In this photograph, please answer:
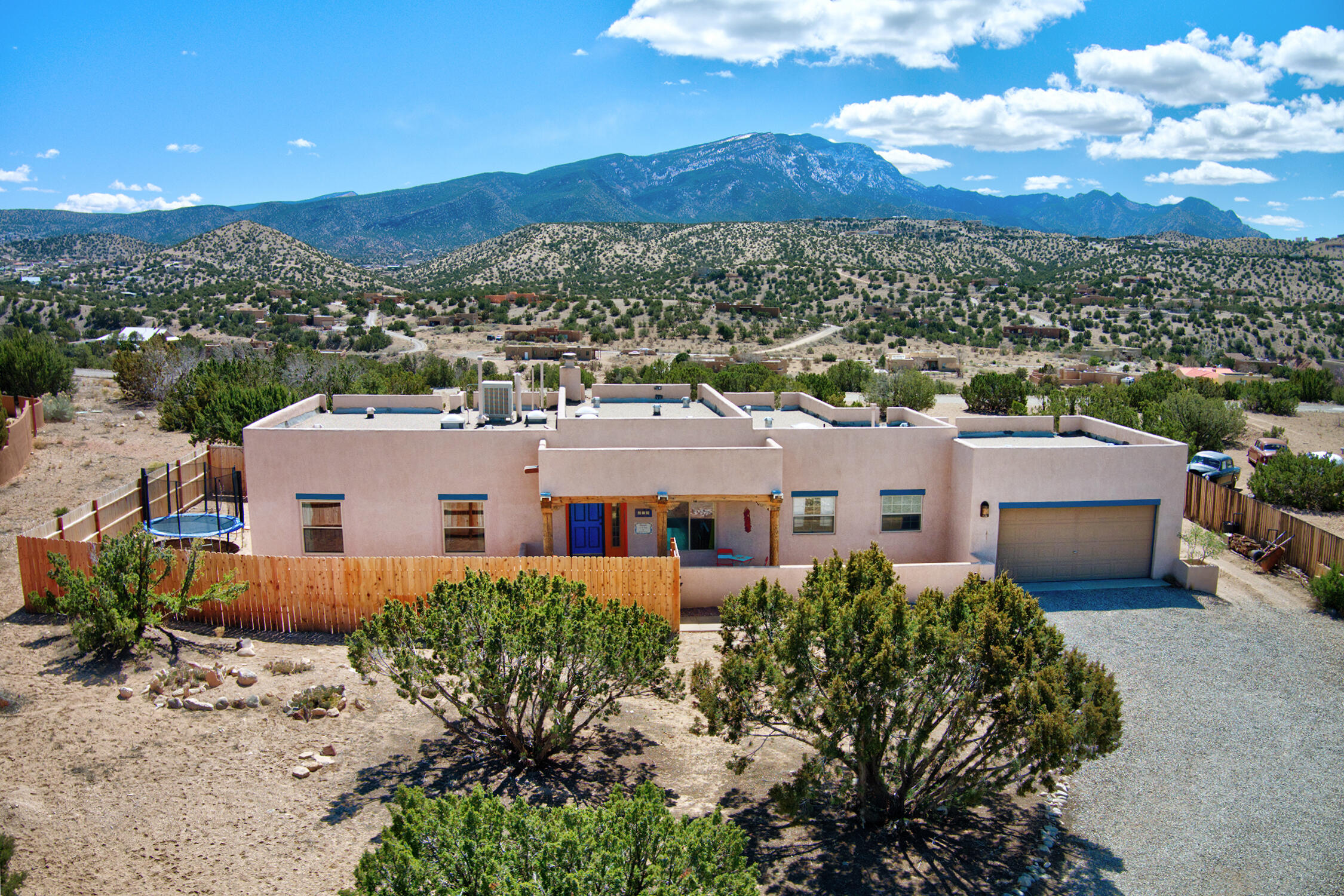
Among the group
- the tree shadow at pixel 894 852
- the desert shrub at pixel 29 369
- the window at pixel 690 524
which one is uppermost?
the desert shrub at pixel 29 369

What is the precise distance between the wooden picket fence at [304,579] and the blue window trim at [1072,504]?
988 cm

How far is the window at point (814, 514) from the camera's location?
2083 centimetres

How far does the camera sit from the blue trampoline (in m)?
21.1

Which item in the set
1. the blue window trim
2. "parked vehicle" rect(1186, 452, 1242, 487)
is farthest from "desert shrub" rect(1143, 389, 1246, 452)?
the blue window trim

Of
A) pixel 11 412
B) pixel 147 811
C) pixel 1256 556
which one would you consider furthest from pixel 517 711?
pixel 11 412

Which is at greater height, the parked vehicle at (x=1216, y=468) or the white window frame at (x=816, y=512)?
the white window frame at (x=816, y=512)

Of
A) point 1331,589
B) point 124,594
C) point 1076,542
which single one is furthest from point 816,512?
point 124,594

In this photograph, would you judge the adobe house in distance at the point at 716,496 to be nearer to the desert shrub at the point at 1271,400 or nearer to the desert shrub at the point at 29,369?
the desert shrub at the point at 29,369

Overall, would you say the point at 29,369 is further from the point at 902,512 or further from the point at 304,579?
the point at 902,512

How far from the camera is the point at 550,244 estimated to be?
415 ft

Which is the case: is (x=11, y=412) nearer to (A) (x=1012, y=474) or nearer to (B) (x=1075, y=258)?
(A) (x=1012, y=474)

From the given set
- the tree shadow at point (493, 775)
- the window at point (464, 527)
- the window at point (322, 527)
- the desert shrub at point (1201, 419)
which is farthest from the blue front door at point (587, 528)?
the desert shrub at point (1201, 419)

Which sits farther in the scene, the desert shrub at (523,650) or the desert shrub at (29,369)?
the desert shrub at (29,369)

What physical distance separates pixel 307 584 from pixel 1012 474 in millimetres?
Result: 15100
